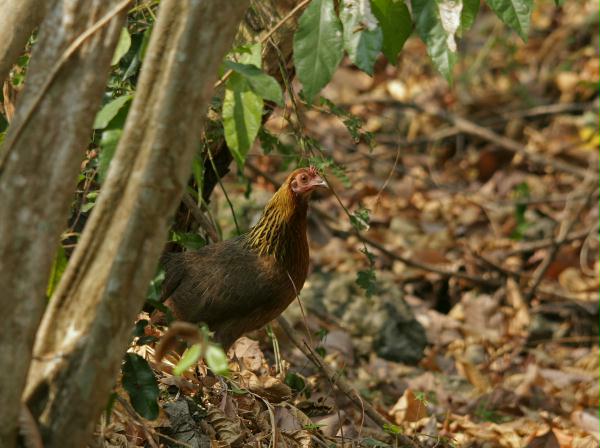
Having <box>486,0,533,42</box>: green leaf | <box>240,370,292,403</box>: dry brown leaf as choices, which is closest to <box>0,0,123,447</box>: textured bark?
<box>486,0,533,42</box>: green leaf

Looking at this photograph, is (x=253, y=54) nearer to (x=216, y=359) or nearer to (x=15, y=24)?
(x=15, y=24)

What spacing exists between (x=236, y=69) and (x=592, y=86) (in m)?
7.22

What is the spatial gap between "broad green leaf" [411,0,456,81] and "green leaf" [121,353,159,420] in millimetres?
1161

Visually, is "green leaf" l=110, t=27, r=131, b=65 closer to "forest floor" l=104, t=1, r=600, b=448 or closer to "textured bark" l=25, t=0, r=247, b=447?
"textured bark" l=25, t=0, r=247, b=447

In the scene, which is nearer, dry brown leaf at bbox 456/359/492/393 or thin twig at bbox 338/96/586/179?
dry brown leaf at bbox 456/359/492/393

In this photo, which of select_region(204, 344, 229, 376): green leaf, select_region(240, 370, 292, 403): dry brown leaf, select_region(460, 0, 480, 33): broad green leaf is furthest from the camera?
select_region(240, 370, 292, 403): dry brown leaf

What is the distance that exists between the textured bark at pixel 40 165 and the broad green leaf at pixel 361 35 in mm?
568

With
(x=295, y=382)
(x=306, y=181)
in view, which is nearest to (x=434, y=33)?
(x=306, y=181)

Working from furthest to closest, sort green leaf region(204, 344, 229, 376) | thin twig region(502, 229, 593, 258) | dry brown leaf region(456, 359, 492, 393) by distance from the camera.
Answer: thin twig region(502, 229, 593, 258) < dry brown leaf region(456, 359, 492, 393) < green leaf region(204, 344, 229, 376)

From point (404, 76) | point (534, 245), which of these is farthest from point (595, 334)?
point (404, 76)

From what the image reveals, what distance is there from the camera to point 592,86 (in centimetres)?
869

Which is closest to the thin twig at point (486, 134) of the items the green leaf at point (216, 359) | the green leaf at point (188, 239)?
the green leaf at point (188, 239)

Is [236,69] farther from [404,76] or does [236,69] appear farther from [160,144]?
[404,76]

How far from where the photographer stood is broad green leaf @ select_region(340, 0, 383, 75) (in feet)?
7.35
